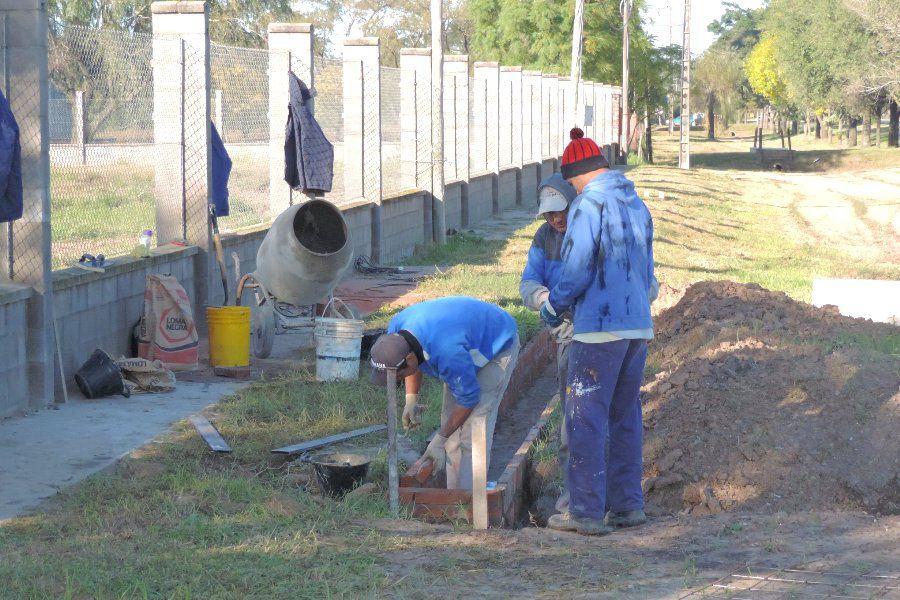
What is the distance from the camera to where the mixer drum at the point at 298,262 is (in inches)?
427

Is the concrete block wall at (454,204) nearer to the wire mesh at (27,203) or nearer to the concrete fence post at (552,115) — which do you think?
the concrete fence post at (552,115)

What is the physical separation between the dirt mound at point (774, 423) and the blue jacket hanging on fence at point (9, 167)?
14.7 feet

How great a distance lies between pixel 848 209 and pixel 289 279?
26.9 m

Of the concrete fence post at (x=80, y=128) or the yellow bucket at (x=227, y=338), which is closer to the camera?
the yellow bucket at (x=227, y=338)

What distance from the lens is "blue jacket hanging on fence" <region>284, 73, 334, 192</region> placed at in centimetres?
1226

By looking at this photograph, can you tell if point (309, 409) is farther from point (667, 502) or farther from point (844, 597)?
point (844, 597)

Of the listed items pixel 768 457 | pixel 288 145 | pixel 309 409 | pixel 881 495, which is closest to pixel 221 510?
pixel 309 409

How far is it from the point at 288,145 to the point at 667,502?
6487 mm

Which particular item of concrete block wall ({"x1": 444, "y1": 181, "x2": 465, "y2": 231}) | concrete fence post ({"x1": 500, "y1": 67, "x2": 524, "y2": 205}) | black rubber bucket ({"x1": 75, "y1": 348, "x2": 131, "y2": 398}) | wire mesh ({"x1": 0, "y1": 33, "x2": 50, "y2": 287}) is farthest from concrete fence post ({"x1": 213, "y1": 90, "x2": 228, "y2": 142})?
concrete fence post ({"x1": 500, "y1": 67, "x2": 524, "y2": 205})

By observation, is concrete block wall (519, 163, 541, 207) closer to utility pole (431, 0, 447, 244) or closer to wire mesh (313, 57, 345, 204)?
utility pole (431, 0, 447, 244)

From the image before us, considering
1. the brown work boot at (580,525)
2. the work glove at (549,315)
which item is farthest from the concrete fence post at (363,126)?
the brown work boot at (580,525)

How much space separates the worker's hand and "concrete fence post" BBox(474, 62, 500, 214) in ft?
65.2

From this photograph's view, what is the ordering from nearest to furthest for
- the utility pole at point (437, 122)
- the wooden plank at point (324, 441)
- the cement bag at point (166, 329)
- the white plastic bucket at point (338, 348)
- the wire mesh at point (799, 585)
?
1. the wire mesh at point (799, 585)
2. the wooden plank at point (324, 441)
3. the white plastic bucket at point (338, 348)
4. the cement bag at point (166, 329)
5. the utility pole at point (437, 122)

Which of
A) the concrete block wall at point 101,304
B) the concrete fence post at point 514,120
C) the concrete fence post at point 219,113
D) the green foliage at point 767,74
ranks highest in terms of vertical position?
the green foliage at point 767,74
